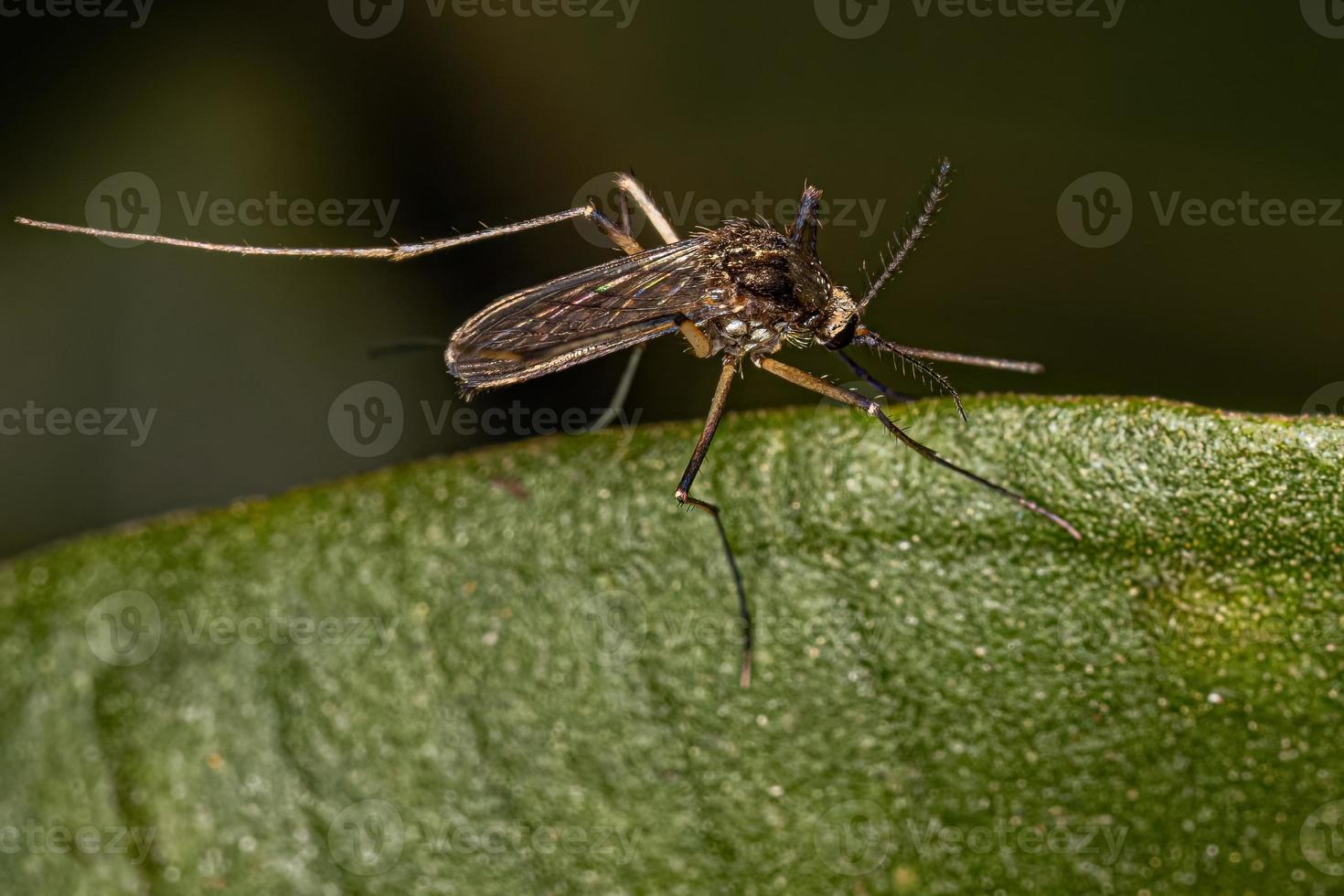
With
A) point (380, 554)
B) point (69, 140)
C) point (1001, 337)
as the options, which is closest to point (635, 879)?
point (380, 554)

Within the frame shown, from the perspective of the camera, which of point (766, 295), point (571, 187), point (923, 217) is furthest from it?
point (571, 187)

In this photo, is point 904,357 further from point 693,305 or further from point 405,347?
point 405,347

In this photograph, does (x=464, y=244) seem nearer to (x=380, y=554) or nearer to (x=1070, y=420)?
(x=380, y=554)

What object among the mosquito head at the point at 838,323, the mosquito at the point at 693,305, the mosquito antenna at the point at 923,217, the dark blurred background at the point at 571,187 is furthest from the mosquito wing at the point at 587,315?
the mosquito antenna at the point at 923,217

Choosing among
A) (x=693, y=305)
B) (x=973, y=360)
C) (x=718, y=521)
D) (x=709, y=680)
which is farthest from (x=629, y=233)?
(x=709, y=680)

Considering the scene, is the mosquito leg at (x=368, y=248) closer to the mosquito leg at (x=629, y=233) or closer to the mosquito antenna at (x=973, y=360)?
the mosquito leg at (x=629, y=233)

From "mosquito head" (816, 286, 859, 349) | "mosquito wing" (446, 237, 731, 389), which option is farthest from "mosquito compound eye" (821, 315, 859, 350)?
"mosquito wing" (446, 237, 731, 389)

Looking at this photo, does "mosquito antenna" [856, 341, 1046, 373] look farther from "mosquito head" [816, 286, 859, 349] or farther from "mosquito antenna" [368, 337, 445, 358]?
"mosquito antenna" [368, 337, 445, 358]
